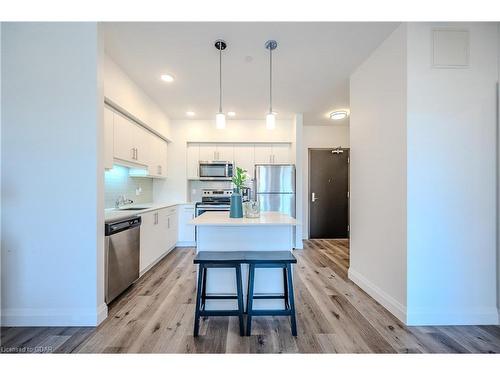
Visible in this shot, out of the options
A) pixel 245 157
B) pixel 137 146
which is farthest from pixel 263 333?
pixel 245 157

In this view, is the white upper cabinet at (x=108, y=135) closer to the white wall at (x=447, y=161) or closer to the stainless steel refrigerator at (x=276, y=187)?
the stainless steel refrigerator at (x=276, y=187)

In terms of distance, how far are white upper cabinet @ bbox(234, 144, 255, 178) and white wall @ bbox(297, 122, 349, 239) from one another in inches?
49.3

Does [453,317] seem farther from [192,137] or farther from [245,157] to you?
[192,137]

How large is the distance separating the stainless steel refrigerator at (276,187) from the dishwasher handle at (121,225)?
2315mm

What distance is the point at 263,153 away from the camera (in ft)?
16.3

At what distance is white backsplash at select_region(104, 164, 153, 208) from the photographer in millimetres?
3248

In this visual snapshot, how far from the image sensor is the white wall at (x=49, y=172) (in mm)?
1910

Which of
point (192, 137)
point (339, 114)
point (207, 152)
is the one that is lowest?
point (207, 152)

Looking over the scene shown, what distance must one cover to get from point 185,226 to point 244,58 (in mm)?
3194

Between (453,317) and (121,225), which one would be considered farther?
(121,225)

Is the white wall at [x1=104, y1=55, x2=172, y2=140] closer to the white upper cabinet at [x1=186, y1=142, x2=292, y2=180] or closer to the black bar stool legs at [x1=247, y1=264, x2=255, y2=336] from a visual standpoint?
the white upper cabinet at [x1=186, y1=142, x2=292, y2=180]

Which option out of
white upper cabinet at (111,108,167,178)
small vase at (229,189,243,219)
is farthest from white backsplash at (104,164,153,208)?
small vase at (229,189,243,219)

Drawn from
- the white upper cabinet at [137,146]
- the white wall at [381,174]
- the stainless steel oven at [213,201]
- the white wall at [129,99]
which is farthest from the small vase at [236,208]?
the stainless steel oven at [213,201]

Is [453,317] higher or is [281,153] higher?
[281,153]
